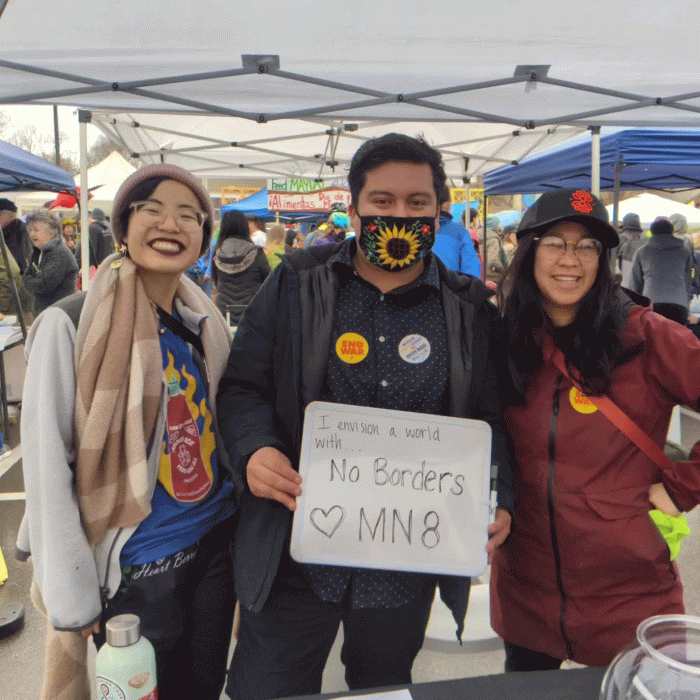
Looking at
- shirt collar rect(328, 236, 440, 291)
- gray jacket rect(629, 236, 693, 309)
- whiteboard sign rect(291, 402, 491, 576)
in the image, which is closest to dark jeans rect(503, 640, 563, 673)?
whiteboard sign rect(291, 402, 491, 576)

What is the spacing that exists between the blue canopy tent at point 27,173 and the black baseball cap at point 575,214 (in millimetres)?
6477

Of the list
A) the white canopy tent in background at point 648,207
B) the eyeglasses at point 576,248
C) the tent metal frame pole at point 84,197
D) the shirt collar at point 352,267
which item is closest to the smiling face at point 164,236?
the shirt collar at point 352,267

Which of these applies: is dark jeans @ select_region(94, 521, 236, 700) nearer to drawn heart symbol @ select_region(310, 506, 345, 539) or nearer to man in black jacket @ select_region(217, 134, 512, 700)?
man in black jacket @ select_region(217, 134, 512, 700)

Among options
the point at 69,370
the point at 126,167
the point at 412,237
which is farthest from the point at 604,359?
the point at 126,167

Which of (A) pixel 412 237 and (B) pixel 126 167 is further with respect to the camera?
(B) pixel 126 167

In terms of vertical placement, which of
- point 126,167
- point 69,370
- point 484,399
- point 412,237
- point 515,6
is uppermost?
point 126,167

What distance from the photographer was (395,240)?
164cm

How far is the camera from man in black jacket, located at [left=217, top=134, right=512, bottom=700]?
1.57 metres

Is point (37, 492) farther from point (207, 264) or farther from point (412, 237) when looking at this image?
point (207, 264)

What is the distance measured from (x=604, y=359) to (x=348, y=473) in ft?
2.42

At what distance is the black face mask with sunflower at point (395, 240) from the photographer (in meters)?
1.64

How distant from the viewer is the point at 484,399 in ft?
5.46

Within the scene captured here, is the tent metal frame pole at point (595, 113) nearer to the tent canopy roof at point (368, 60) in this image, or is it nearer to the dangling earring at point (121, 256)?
the tent canopy roof at point (368, 60)

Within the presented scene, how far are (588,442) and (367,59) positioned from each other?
1646mm
